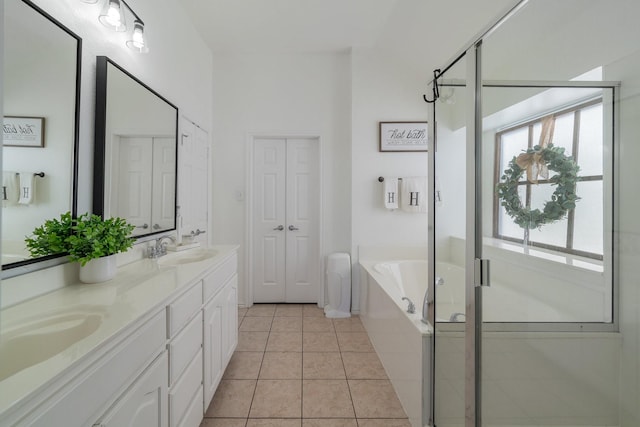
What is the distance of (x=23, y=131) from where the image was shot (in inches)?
41.8

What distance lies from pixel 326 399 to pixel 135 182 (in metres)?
1.76

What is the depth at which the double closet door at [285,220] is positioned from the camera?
3389 mm

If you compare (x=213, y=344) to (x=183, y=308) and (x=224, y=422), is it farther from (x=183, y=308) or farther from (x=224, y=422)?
(x=183, y=308)

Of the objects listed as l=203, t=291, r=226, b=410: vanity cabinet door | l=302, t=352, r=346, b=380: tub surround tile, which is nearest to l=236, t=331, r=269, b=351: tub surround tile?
l=302, t=352, r=346, b=380: tub surround tile

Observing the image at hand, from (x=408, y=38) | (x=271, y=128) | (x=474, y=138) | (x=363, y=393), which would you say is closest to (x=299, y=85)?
(x=271, y=128)

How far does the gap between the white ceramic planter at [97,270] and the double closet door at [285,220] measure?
Result: 209 cm

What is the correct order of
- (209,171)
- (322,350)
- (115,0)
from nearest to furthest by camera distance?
1. (115,0)
2. (322,350)
3. (209,171)

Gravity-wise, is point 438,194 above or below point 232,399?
above

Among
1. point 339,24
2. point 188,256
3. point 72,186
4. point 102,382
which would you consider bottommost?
point 102,382

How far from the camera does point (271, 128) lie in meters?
3.29

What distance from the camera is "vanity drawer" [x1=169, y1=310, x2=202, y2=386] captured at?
46.8 inches

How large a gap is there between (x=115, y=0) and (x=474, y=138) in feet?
5.93

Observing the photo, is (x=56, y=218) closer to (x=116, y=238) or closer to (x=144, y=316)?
(x=116, y=238)

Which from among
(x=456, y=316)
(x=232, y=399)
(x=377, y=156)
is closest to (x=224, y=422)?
(x=232, y=399)
